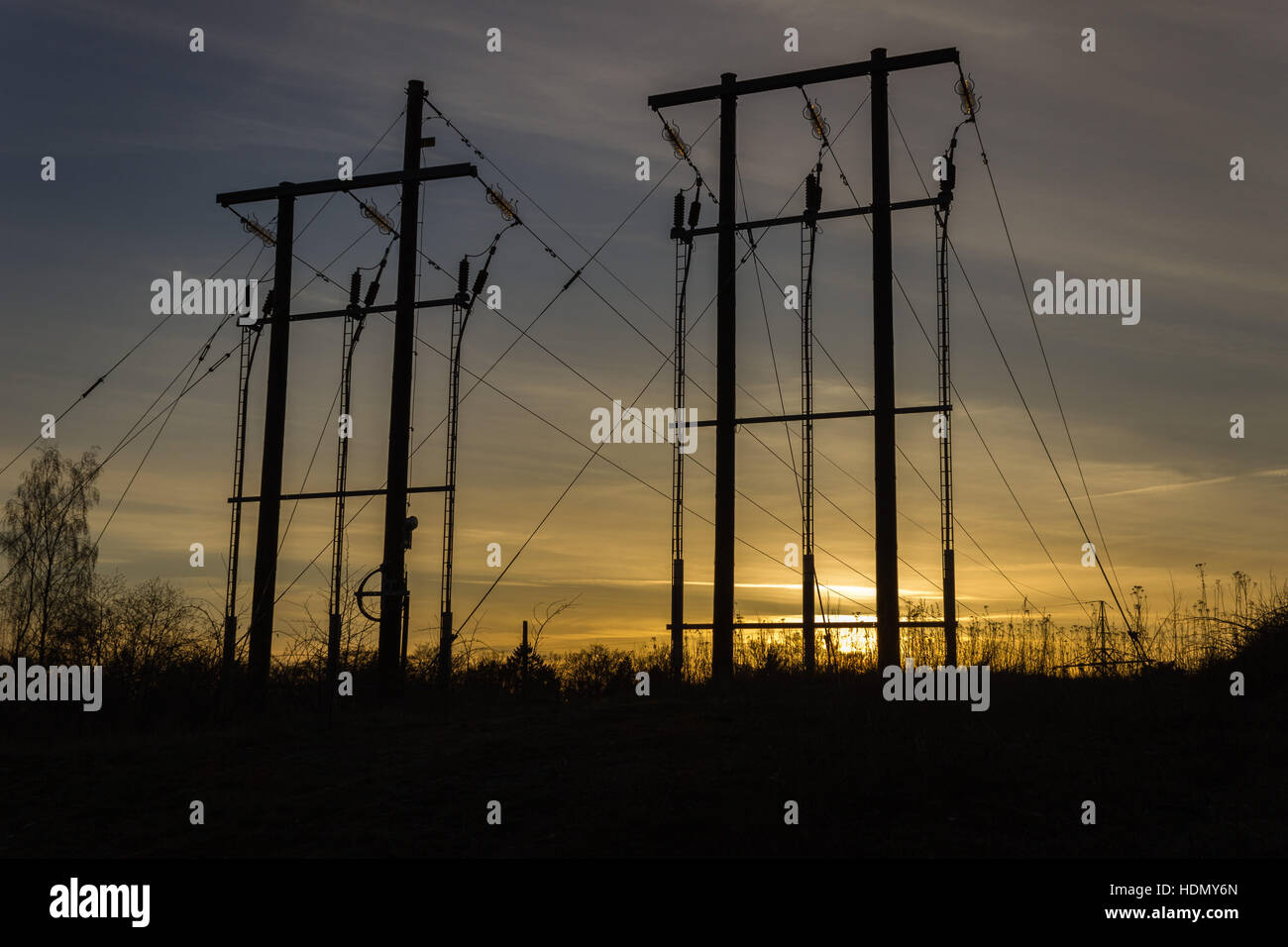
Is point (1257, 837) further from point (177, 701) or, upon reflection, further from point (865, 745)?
point (177, 701)

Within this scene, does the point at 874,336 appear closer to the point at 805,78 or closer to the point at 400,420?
the point at 805,78

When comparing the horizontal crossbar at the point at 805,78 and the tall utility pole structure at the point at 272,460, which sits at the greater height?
the horizontal crossbar at the point at 805,78

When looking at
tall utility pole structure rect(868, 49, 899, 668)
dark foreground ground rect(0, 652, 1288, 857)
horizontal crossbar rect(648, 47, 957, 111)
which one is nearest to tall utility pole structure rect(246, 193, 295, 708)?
dark foreground ground rect(0, 652, 1288, 857)

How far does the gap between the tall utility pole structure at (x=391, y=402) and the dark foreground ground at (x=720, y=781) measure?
4152 millimetres

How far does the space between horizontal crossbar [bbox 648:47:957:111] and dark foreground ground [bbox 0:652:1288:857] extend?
11.5 m

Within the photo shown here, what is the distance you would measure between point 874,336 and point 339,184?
11.1 metres

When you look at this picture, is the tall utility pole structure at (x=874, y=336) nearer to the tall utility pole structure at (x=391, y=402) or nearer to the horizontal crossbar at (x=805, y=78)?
the horizontal crossbar at (x=805, y=78)

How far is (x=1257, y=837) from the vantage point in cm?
Answer: 959

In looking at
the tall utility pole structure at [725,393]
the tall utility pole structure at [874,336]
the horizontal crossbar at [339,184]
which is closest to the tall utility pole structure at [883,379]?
the tall utility pole structure at [874,336]

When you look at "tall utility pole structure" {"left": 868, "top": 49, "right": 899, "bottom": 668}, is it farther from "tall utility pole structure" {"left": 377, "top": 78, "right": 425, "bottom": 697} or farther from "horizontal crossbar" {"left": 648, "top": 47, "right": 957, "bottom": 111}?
"tall utility pole structure" {"left": 377, "top": 78, "right": 425, "bottom": 697}

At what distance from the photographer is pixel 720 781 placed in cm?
1162

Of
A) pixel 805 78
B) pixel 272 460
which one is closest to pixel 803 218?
pixel 805 78

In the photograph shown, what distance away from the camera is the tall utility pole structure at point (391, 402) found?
20.1 meters
